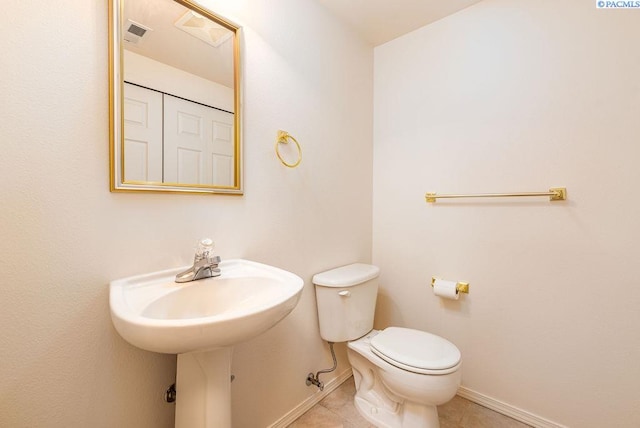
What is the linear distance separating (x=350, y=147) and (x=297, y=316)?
1.08 meters

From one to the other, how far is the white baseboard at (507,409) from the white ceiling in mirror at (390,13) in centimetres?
223

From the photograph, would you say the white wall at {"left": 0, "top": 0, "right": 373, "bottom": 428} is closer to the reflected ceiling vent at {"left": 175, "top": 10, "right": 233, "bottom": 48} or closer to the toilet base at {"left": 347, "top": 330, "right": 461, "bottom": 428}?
the reflected ceiling vent at {"left": 175, "top": 10, "right": 233, "bottom": 48}

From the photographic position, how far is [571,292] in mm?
1282

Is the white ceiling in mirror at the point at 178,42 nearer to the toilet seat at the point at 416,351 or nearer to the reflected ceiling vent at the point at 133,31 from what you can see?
the reflected ceiling vent at the point at 133,31

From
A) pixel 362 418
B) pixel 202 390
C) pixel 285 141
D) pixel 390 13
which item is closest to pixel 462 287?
pixel 362 418

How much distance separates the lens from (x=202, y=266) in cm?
95

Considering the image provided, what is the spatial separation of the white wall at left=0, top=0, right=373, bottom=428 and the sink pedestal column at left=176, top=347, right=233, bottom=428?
167mm

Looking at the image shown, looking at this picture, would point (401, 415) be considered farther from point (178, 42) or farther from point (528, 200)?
point (178, 42)

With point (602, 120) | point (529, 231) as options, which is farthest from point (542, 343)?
point (602, 120)

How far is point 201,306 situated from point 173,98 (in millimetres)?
780

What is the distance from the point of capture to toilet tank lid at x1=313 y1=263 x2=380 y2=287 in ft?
4.64

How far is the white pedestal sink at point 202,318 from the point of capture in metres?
0.61

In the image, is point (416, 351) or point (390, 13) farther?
point (390, 13)

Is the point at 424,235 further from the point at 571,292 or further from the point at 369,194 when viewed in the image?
the point at 571,292
